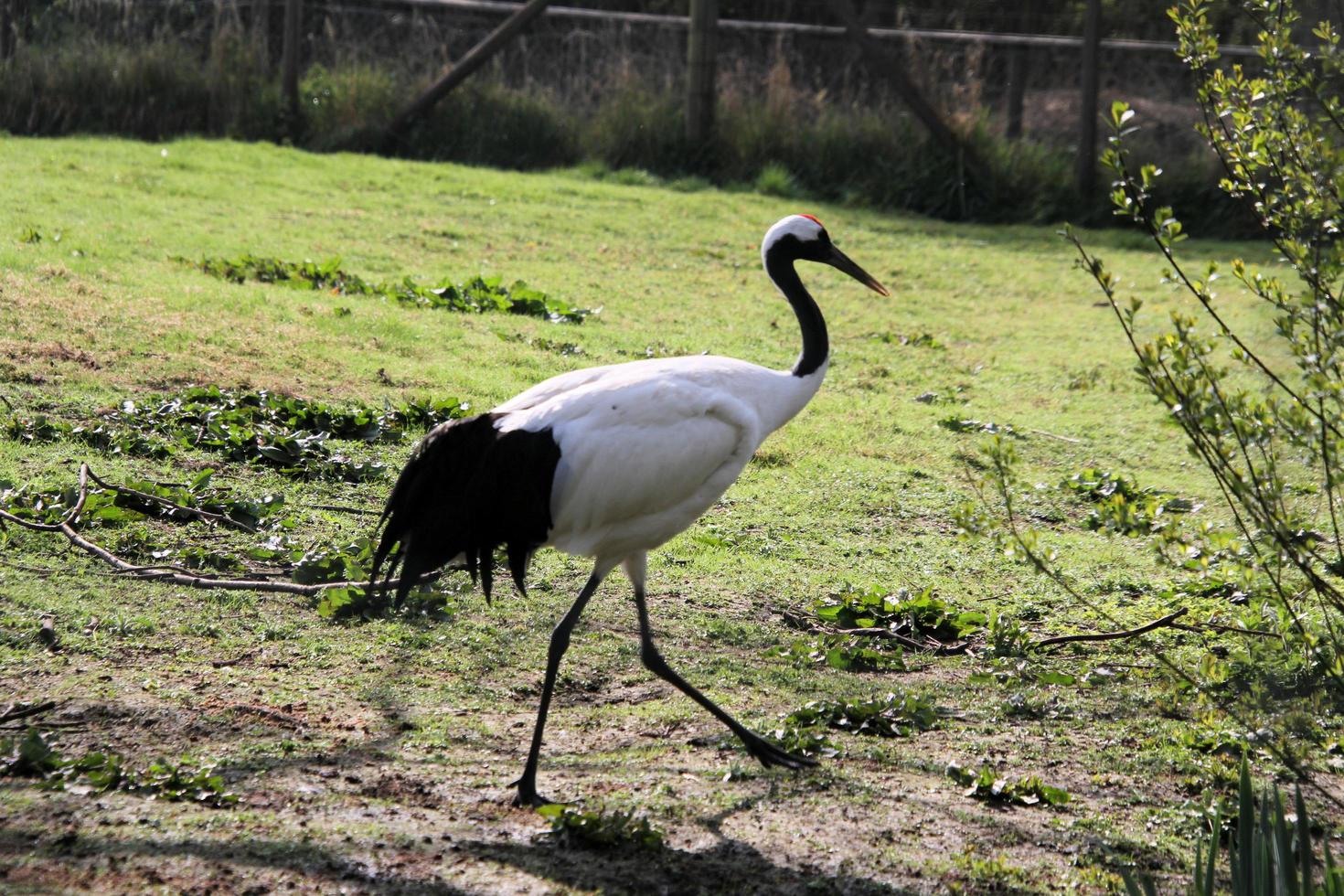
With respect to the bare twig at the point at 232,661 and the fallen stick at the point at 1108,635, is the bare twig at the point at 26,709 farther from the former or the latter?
the fallen stick at the point at 1108,635

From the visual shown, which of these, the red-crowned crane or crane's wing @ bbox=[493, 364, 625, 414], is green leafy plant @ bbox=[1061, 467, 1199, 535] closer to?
the red-crowned crane

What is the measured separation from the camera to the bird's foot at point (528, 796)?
3.82 meters

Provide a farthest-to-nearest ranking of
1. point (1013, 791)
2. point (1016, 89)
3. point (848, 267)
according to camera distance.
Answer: point (1016, 89), point (848, 267), point (1013, 791)

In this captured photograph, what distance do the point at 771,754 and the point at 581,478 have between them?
967 millimetres

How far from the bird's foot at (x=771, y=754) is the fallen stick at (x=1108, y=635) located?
4.03 feet

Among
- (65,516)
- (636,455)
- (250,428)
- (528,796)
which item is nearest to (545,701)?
(528,796)

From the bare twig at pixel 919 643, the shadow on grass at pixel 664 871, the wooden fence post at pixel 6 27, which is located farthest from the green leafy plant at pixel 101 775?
the wooden fence post at pixel 6 27

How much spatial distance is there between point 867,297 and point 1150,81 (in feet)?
17.5

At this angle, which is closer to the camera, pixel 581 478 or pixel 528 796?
pixel 528 796

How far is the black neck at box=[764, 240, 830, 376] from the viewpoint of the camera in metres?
4.92

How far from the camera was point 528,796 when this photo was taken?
3846 mm

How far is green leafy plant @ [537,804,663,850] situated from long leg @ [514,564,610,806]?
168 mm

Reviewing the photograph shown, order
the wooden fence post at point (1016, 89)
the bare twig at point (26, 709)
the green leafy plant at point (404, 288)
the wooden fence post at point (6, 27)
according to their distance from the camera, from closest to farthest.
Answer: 1. the bare twig at point (26, 709)
2. the green leafy plant at point (404, 288)
3. the wooden fence post at point (6, 27)
4. the wooden fence post at point (1016, 89)

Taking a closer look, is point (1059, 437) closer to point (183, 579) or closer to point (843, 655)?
point (843, 655)
